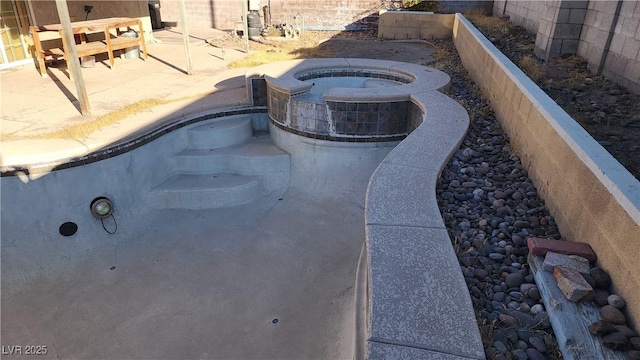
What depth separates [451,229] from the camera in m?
2.73

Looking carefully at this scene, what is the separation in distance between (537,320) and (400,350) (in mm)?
788

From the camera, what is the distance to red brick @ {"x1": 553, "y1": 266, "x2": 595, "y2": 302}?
6.37ft

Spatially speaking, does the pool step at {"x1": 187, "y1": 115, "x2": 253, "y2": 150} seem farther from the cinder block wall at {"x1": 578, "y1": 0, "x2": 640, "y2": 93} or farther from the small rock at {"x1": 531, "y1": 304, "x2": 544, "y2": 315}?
the small rock at {"x1": 531, "y1": 304, "x2": 544, "y2": 315}

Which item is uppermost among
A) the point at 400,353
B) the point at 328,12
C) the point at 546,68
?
the point at 328,12

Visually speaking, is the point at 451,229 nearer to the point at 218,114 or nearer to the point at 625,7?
the point at 625,7

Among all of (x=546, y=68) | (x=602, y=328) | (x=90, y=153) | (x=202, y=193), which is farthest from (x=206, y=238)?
(x=546, y=68)

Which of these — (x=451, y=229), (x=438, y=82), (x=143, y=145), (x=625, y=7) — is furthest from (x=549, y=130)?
(x=143, y=145)

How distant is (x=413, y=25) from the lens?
1105cm

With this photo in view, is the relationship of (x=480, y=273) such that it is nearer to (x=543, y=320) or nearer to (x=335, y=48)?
(x=543, y=320)

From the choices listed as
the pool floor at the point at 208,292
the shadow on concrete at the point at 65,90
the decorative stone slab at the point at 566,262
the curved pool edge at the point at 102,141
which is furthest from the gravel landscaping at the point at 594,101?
the shadow on concrete at the point at 65,90

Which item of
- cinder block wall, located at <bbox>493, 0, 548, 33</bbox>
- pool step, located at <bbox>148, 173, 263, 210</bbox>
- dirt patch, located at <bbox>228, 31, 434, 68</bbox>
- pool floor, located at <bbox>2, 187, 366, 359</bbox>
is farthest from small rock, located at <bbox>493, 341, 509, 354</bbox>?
dirt patch, located at <bbox>228, 31, 434, 68</bbox>

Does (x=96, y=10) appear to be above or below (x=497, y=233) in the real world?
above

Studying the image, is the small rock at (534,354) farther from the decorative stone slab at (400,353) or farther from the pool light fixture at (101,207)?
the pool light fixture at (101,207)

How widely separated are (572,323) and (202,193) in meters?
4.65
